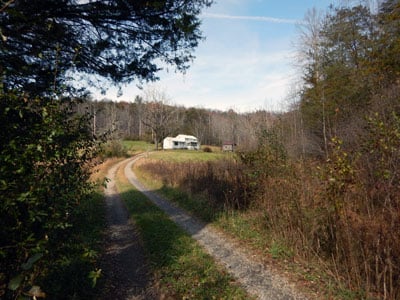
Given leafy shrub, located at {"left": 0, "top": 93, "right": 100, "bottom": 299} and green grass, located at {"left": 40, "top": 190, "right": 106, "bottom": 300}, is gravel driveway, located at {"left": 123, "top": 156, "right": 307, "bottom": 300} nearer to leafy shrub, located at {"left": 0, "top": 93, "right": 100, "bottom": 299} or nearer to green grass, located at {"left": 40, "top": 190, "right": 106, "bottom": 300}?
green grass, located at {"left": 40, "top": 190, "right": 106, "bottom": 300}

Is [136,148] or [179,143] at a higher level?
[179,143]

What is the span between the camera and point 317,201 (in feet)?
16.1

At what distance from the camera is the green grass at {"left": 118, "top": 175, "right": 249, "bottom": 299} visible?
12.7 feet

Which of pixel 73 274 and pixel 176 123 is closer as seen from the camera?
pixel 73 274

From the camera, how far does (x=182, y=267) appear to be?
4645mm

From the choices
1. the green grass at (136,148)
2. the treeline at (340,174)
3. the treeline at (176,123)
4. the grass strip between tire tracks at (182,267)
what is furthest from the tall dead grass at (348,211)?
the treeline at (176,123)

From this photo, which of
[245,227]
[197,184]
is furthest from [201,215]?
[197,184]

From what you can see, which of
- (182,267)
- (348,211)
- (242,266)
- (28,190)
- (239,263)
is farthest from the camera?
(239,263)

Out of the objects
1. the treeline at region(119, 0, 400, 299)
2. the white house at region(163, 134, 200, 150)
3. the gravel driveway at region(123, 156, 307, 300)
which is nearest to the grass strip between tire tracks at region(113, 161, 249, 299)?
the gravel driveway at region(123, 156, 307, 300)

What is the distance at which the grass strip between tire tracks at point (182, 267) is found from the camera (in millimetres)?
3873

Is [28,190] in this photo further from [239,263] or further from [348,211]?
[348,211]

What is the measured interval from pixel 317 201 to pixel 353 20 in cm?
1562

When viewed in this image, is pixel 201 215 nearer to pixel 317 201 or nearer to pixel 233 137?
pixel 317 201

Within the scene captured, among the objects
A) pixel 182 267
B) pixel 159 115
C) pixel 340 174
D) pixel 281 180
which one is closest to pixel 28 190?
pixel 182 267
